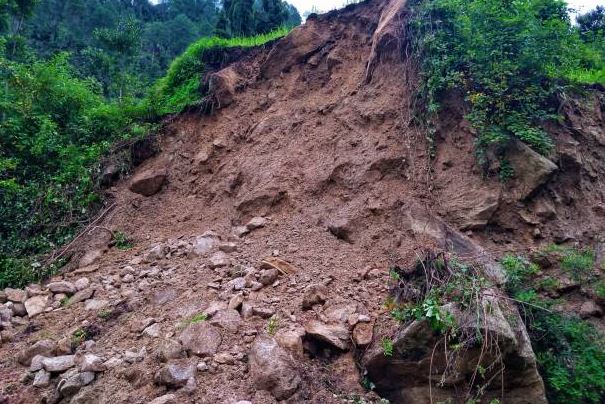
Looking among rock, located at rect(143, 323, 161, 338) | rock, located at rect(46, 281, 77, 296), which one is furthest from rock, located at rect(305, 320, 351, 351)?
rock, located at rect(46, 281, 77, 296)

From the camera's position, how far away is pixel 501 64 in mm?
5211

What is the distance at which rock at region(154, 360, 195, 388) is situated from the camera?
3195 millimetres

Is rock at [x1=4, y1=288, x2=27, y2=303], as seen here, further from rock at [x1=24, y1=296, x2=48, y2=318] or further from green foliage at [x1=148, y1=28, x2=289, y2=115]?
green foliage at [x1=148, y1=28, x2=289, y2=115]

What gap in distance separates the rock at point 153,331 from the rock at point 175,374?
2.18 feet

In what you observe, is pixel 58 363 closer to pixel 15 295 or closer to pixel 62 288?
pixel 62 288

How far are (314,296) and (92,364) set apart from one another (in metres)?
1.84

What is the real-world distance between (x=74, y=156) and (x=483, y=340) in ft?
20.6

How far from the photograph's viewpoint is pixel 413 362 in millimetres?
3373

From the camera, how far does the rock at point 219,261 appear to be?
4.80 metres

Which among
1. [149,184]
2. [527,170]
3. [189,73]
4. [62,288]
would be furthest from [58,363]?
[189,73]

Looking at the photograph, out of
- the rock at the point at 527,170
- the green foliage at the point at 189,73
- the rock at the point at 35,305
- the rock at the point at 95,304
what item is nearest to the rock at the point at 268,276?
the rock at the point at 95,304

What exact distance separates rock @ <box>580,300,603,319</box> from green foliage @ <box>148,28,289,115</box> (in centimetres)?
608

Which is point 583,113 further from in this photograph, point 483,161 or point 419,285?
point 419,285

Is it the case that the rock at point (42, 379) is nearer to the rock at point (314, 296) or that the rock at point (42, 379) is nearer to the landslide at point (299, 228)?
the landslide at point (299, 228)
